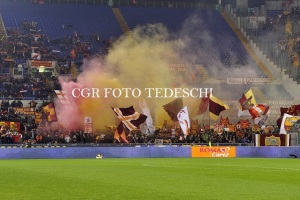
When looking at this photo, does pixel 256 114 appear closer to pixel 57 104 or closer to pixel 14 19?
pixel 57 104

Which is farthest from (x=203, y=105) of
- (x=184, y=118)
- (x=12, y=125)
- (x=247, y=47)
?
(x=247, y=47)

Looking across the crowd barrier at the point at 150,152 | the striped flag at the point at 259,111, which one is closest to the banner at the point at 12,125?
the crowd barrier at the point at 150,152

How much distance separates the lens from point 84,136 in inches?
1662

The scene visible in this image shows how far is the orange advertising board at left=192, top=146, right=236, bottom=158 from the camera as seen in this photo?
3916 centimetres

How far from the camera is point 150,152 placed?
38.8m

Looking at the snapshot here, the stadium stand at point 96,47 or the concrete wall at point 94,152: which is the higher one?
the stadium stand at point 96,47

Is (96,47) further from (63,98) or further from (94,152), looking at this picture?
(94,152)

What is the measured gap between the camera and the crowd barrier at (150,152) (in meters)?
37.0

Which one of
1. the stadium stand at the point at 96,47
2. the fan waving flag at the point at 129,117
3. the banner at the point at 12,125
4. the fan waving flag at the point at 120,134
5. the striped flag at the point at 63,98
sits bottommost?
the fan waving flag at the point at 120,134

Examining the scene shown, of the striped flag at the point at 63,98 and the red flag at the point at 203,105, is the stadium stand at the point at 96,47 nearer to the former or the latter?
the striped flag at the point at 63,98

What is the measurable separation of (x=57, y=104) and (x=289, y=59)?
20.4 meters

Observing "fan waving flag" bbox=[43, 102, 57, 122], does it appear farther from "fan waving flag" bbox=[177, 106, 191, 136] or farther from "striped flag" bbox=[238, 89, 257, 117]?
"striped flag" bbox=[238, 89, 257, 117]

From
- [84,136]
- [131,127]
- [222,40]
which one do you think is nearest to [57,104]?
[84,136]

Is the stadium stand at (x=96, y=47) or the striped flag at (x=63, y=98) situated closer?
the stadium stand at (x=96, y=47)
